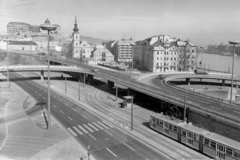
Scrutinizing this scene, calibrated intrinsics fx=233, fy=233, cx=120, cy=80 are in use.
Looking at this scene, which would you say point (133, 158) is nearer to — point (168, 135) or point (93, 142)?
point (93, 142)

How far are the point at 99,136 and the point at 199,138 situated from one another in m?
10.3

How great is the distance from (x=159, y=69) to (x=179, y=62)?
9.47 meters

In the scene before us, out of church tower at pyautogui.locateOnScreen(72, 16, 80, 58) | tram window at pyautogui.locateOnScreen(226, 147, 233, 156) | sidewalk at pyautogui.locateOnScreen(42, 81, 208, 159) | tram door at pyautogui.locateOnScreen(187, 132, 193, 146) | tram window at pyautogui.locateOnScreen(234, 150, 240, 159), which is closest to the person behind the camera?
tram window at pyautogui.locateOnScreen(234, 150, 240, 159)

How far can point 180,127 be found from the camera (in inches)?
937

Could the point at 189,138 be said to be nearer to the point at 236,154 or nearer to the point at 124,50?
the point at 236,154

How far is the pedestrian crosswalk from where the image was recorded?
26516mm

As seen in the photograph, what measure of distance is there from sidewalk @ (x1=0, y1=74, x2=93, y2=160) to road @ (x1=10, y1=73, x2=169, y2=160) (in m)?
1.22

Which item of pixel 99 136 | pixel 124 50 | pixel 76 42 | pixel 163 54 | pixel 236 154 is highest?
pixel 76 42

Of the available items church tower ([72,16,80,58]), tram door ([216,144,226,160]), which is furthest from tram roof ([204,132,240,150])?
church tower ([72,16,80,58])

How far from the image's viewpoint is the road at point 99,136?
69.1 feet

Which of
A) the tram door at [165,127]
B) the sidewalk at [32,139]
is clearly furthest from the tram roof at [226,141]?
the sidewalk at [32,139]

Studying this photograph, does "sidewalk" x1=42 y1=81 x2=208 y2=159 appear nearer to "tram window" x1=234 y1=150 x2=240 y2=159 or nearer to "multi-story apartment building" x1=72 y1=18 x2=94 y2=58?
"tram window" x1=234 y1=150 x2=240 y2=159

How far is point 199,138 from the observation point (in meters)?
21.7

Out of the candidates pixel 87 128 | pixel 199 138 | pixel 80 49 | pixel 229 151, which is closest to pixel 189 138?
pixel 199 138
